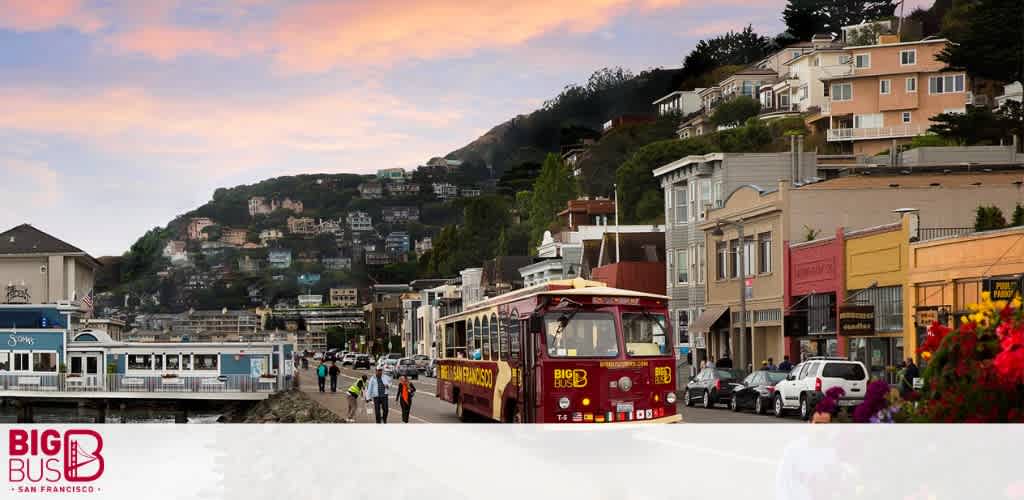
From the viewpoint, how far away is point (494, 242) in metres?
118

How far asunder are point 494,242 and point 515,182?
15783mm

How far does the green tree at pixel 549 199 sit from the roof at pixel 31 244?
1417 inches

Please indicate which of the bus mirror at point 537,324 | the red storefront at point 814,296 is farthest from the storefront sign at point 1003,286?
the bus mirror at point 537,324

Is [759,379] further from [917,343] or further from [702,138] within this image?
[702,138]

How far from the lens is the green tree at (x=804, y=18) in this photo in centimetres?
15038

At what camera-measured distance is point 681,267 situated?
85.5 metres

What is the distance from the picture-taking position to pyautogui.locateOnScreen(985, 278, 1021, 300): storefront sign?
45.3 m

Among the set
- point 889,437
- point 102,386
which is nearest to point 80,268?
point 102,386

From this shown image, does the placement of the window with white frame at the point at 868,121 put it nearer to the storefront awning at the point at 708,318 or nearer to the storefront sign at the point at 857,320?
the storefront awning at the point at 708,318

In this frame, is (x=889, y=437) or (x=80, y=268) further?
(x=80, y=268)

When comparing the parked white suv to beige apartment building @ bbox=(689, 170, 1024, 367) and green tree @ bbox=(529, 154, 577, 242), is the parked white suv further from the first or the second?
green tree @ bbox=(529, 154, 577, 242)

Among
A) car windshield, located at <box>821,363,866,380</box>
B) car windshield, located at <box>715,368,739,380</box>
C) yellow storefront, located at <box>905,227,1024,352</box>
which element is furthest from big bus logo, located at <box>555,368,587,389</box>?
car windshield, located at <box>715,368,739,380</box>

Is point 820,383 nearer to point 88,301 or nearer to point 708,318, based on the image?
point 708,318

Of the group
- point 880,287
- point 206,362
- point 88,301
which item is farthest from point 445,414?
point 206,362
